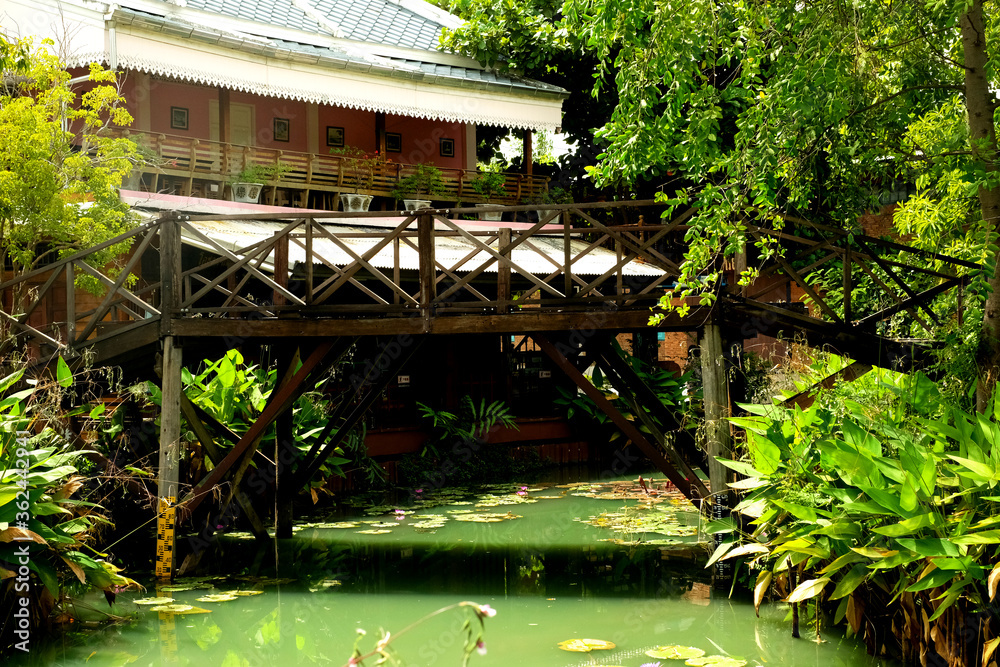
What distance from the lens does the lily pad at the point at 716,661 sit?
287 inches

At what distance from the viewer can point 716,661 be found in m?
7.36

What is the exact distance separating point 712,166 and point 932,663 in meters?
4.02

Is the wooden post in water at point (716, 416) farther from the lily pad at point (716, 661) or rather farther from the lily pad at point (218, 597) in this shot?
the lily pad at point (218, 597)

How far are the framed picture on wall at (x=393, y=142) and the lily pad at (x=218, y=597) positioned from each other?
10917 millimetres

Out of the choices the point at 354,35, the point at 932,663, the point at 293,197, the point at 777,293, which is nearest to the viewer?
the point at 932,663

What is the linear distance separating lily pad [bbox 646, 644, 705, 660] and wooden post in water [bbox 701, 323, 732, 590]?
1.89 metres

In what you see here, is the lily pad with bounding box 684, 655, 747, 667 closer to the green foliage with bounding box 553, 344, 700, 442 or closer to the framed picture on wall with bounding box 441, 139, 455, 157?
the green foliage with bounding box 553, 344, 700, 442

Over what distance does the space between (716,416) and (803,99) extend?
3.19 metres

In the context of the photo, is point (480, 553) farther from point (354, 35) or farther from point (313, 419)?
point (354, 35)

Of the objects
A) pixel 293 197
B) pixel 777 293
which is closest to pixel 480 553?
pixel 293 197

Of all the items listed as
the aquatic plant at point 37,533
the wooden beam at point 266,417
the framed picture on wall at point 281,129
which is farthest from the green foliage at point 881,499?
the framed picture on wall at point 281,129

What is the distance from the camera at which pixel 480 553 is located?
11.3 m

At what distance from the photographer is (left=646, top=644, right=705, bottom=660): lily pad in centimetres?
754

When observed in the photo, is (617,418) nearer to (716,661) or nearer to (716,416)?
(716,416)
